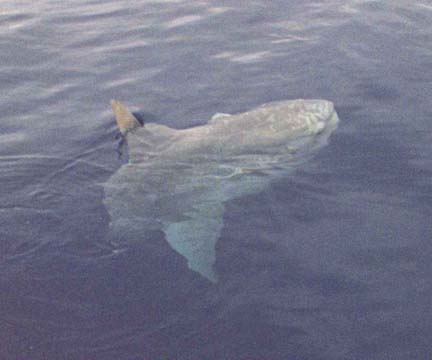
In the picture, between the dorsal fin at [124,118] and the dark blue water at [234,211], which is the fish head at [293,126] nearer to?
the dark blue water at [234,211]

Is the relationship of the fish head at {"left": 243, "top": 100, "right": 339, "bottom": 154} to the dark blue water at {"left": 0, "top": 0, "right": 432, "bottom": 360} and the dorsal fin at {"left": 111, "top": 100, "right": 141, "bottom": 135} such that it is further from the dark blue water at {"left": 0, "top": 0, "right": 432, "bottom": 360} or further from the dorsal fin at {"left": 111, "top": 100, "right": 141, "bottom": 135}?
the dorsal fin at {"left": 111, "top": 100, "right": 141, "bottom": 135}

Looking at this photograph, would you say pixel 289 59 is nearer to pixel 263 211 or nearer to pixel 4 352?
pixel 263 211

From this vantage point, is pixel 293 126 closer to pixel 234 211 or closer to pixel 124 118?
pixel 234 211

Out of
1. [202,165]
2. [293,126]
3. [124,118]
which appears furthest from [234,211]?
[124,118]

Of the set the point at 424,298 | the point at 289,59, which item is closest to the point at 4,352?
the point at 424,298

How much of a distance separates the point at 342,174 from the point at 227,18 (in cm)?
706

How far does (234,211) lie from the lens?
6.90m

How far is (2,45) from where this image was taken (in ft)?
40.2

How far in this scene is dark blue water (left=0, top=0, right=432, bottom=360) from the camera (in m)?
5.16

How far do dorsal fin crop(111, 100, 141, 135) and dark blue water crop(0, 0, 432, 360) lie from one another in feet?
1.30

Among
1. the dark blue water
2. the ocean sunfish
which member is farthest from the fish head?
the dark blue water

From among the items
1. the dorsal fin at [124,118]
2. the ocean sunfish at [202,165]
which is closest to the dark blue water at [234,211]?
the ocean sunfish at [202,165]

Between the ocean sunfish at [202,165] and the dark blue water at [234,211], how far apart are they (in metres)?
0.22

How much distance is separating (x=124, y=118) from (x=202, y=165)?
136cm
